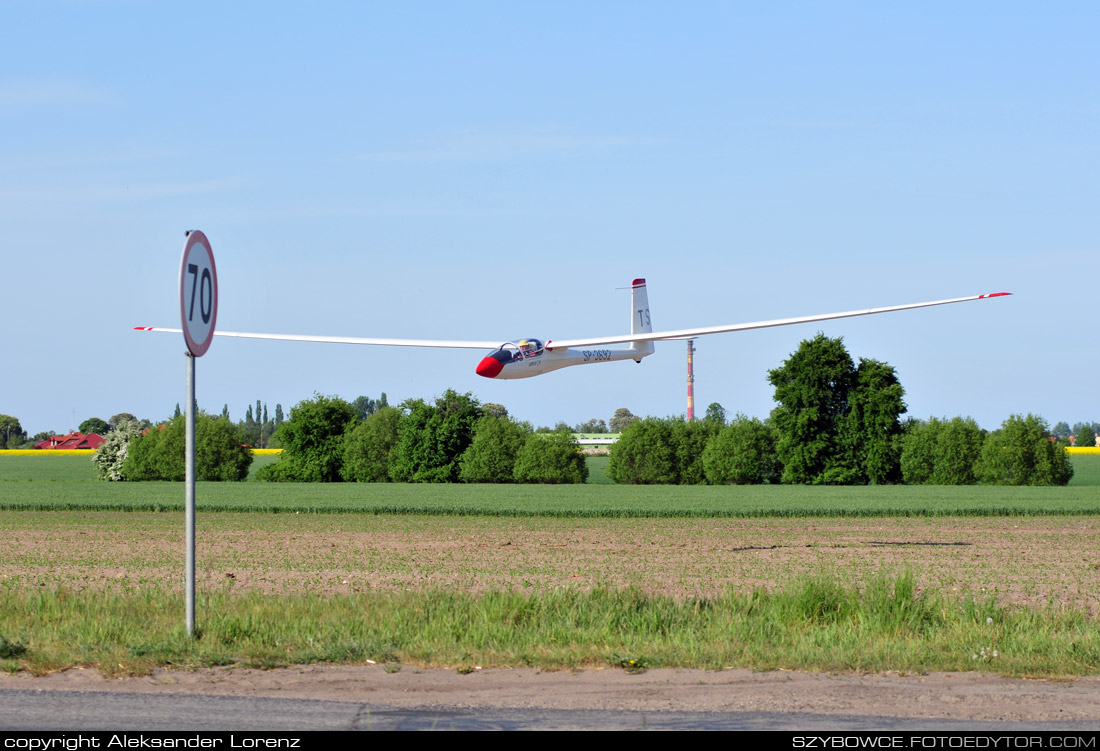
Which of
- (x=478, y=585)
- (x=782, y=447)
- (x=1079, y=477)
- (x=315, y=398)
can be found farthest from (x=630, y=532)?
(x=1079, y=477)

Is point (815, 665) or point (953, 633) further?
point (953, 633)

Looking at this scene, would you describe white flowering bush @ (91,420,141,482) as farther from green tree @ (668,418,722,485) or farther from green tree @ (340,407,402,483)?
green tree @ (668,418,722,485)

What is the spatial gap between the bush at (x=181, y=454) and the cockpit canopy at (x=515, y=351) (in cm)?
4938

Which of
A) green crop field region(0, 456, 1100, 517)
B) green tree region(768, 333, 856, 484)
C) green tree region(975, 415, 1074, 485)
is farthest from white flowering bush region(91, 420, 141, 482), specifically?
green tree region(975, 415, 1074, 485)

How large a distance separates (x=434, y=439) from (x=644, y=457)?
14.4 m

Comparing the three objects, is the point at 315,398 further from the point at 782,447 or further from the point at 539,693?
the point at 539,693

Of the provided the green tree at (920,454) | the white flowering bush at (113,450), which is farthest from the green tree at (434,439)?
the green tree at (920,454)

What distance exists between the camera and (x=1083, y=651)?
897 centimetres

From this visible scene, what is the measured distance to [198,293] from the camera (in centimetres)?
953

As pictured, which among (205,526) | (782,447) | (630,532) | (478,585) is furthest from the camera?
(782,447)

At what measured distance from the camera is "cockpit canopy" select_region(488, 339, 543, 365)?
31797 mm

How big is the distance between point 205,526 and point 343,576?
14.8 metres

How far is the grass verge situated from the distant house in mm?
154100

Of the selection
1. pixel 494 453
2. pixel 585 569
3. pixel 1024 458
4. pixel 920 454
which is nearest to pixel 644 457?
pixel 494 453
